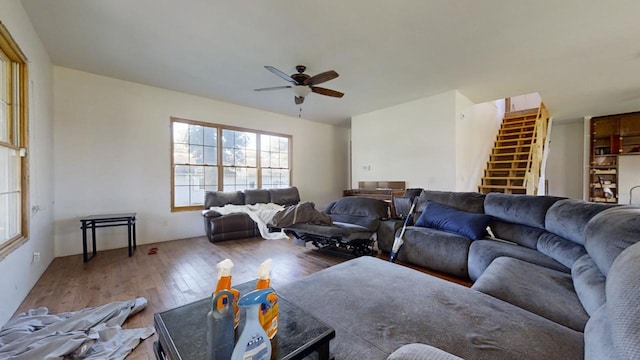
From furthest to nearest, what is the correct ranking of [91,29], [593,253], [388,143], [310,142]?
[310,142]
[388,143]
[91,29]
[593,253]

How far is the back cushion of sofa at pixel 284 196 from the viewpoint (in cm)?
565

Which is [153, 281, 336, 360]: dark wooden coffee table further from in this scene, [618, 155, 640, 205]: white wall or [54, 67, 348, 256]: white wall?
[618, 155, 640, 205]: white wall

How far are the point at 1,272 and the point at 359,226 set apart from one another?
3443mm

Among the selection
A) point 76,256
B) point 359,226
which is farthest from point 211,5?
point 76,256

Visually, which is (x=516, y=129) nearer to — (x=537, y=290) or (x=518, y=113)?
(x=518, y=113)

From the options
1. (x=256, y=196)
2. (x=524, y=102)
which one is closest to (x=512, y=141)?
(x=524, y=102)

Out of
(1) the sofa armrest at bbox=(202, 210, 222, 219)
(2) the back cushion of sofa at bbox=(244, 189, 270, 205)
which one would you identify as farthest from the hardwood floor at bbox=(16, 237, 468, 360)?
(2) the back cushion of sofa at bbox=(244, 189, 270, 205)

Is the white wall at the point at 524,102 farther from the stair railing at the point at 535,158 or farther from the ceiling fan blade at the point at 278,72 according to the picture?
the ceiling fan blade at the point at 278,72

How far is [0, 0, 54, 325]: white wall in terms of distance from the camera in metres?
2.07

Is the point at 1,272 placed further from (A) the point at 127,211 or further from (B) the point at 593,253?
(B) the point at 593,253

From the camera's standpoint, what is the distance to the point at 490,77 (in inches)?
159

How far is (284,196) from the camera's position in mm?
5801

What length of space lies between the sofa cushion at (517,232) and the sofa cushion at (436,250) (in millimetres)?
373

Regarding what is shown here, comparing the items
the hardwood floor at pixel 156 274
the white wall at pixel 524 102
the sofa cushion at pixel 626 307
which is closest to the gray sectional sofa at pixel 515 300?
the sofa cushion at pixel 626 307
